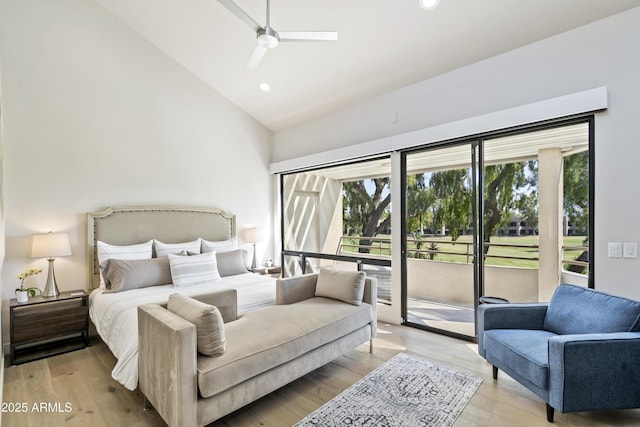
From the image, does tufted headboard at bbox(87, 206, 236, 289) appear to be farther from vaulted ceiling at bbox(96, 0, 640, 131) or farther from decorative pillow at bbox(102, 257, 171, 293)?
vaulted ceiling at bbox(96, 0, 640, 131)

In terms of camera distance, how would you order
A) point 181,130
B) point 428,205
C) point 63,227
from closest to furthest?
1. point 63,227
2. point 428,205
3. point 181,130

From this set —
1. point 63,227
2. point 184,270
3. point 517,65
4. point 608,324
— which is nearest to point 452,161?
point 517,65

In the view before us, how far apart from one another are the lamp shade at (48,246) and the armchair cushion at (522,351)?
4.15 metres

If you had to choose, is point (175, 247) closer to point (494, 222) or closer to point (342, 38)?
point (342, 38)

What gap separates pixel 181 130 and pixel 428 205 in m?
3.53

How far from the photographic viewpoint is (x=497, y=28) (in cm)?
283

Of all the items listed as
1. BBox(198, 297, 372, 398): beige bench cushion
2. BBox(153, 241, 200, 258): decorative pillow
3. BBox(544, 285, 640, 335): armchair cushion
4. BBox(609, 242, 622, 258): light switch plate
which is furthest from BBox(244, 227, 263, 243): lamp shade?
BBox(609, 242, 622, 258): light switch plate

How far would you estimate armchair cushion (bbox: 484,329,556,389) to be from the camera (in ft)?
6.66

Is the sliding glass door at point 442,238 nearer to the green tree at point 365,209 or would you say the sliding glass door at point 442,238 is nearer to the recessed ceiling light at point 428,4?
the green tree at point 365,209

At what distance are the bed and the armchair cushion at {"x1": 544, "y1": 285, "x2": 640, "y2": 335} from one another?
7.93 ft

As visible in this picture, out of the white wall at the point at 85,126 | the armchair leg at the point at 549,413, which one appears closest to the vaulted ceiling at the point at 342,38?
the white wall at the point at 85,126

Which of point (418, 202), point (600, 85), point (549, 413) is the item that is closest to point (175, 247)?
point (418, 202)

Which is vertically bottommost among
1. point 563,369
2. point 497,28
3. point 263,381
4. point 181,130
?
point 263,381

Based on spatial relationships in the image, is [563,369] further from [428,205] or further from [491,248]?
[428,205]
